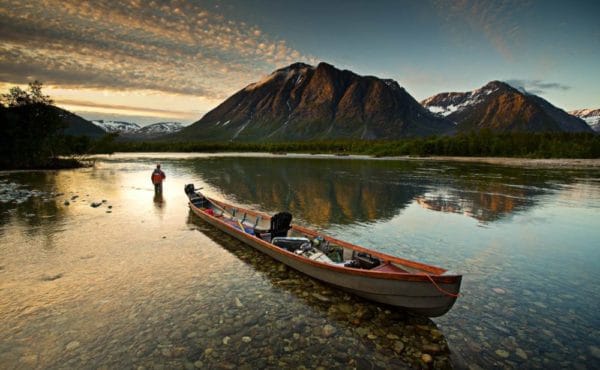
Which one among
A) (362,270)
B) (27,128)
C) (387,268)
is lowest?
(387,268)

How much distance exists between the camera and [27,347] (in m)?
7.77

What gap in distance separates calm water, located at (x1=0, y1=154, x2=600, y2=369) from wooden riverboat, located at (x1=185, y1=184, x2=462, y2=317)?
0.64m

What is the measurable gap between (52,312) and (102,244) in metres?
7.11

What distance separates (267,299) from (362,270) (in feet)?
11.2

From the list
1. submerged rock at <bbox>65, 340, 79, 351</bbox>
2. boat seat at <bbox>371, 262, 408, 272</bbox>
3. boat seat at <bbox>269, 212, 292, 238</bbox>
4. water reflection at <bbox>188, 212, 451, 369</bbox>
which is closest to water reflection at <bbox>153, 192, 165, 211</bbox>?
boat seat at <bbox>269, 212, 292, 238</bbox>

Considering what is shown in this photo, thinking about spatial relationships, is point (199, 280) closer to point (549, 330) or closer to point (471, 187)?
point (549, 330)

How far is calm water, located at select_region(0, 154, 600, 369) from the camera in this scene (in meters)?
7.66

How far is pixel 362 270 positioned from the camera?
369 inches

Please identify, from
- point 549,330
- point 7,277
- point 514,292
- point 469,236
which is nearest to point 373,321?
point 549,330

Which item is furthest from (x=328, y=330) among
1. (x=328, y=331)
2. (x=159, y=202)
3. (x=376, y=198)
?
(x=376, y=198)

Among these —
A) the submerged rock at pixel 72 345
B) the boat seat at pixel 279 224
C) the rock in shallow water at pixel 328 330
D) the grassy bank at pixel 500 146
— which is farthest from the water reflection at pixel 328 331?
the grassy bank at pixel 500 146

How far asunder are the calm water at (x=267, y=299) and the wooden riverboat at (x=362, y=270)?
64cm

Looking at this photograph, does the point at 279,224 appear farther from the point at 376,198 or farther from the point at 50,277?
the point at 376,198

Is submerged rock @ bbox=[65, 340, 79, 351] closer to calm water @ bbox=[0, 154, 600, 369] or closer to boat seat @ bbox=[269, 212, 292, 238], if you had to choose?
calm water @ bbox=[0, 154, 600, 369]
